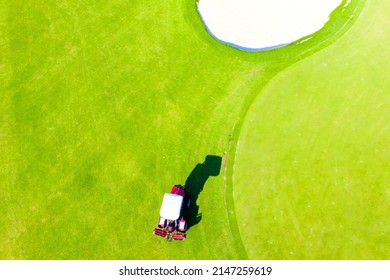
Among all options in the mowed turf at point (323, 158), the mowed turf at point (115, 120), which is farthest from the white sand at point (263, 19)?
the mowed turf at point (323, 158)

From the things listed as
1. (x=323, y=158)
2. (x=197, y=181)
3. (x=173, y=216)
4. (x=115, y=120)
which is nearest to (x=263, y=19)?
(x=323, y=158)

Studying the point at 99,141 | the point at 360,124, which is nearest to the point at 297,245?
the point at 360,124

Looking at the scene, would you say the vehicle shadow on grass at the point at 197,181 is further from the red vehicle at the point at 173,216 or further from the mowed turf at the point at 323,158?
the mowed turf at the point at 323,158

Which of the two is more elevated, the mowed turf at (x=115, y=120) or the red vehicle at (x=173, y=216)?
the mowed turf at (x=115, y=120)

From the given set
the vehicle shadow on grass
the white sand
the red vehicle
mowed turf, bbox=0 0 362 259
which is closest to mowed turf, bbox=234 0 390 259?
mowed turf, bbox=0 0 362 259

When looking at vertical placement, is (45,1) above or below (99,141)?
above

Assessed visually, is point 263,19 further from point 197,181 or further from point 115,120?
point 197,181

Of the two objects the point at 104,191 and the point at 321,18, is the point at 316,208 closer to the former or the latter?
the point at 104,191
